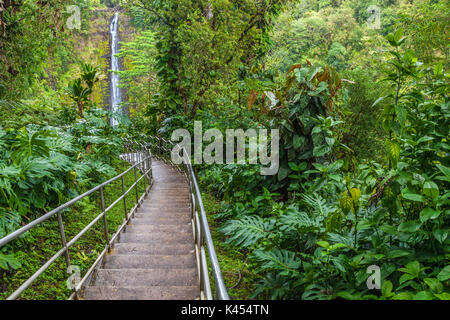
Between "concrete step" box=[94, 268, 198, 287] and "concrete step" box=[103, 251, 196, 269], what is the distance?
0.25 m

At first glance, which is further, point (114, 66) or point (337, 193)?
point (114, 66)

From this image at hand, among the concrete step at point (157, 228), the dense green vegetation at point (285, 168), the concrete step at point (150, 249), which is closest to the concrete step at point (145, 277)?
the dense green vegetation at point (285, 168)

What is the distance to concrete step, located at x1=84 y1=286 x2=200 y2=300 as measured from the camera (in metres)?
2.56

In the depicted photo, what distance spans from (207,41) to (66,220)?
5955 millimetres

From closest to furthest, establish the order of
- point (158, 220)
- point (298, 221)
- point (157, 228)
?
point (298, 221), point (157, 228), point (158, 220)

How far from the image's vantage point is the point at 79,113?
7488mm

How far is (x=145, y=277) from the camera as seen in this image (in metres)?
2.96

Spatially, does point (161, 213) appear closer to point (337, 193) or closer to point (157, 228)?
point (157, 228)

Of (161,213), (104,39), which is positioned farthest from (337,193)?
(104,39)

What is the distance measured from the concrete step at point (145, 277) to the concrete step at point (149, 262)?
9.9 inches

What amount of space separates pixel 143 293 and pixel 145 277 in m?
0.36

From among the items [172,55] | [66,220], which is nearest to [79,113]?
[66,220]

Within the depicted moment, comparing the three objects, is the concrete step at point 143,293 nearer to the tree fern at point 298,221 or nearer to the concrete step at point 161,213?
the tree fern at point 298,221
